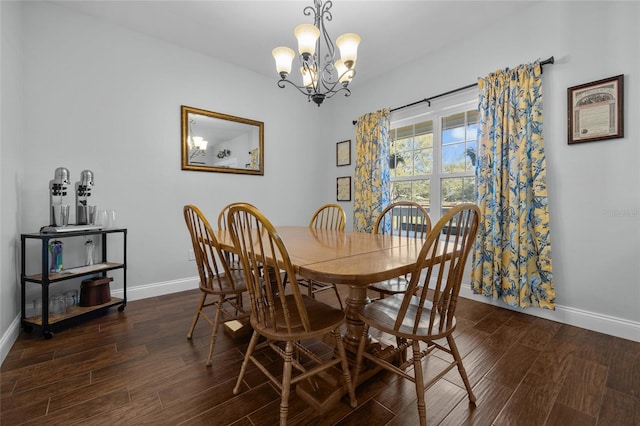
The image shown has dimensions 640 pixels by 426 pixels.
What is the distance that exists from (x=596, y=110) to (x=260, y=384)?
299 cm

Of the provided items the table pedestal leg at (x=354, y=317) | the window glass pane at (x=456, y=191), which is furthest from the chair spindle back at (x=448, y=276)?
the window glass pane at (x=456, y=191)

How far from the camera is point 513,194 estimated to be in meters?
2.34

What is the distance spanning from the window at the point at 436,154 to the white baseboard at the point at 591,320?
1.15m

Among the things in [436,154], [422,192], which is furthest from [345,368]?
[436,154]

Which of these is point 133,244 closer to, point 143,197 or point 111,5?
point 143,197

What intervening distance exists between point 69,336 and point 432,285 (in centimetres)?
323

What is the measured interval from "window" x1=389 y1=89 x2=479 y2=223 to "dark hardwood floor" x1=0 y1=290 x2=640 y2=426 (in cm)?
149

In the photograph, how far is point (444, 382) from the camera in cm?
146

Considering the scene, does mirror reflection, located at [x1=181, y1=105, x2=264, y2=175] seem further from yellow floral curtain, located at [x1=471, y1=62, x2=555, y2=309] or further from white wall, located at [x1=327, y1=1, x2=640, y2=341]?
white wall, located at [x1=327, y1=1, x2=640, y2=341]

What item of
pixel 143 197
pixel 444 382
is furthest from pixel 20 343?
pixel 444 382

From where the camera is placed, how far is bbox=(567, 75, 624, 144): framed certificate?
1973 millimetres

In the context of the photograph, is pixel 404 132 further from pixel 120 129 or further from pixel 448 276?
pixel 120 129

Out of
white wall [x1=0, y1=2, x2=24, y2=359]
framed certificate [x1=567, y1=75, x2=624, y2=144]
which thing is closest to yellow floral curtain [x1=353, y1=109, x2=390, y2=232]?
framed certificate [x1=567, y1=75, x2=624, y2=144]

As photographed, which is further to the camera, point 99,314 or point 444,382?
point 99,314
